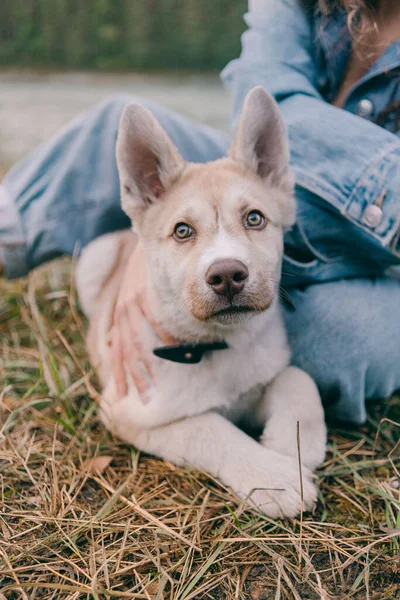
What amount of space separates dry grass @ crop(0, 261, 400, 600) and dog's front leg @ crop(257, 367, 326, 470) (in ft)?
0.36

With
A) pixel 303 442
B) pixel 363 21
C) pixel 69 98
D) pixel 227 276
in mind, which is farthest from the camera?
pixel 69 98

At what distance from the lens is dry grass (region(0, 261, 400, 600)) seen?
5.90ft

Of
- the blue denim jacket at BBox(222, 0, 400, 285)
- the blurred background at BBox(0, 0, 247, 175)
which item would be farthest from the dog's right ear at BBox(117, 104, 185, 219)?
the blurred background at BBox(0, 0, 247, 175)

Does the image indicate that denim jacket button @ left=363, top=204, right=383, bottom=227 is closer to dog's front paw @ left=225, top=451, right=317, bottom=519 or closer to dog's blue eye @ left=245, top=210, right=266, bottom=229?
dog's blue eye @ left=245, top=210, right=266, bottom=229

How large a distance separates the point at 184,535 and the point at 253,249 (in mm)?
1053

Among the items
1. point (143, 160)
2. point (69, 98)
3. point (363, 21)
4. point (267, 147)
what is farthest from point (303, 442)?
point (69, 98)

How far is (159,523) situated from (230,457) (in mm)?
356

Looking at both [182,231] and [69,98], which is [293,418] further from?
[69,98]

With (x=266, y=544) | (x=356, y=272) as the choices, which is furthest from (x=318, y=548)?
(x=356, y=272)

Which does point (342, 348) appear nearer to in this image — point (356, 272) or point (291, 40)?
Answer: point (356, 272)

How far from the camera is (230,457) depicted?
221 centimetres

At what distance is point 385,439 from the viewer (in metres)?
2.55

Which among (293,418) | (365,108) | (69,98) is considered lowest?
(69,98)

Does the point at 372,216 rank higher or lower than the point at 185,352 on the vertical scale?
higher
